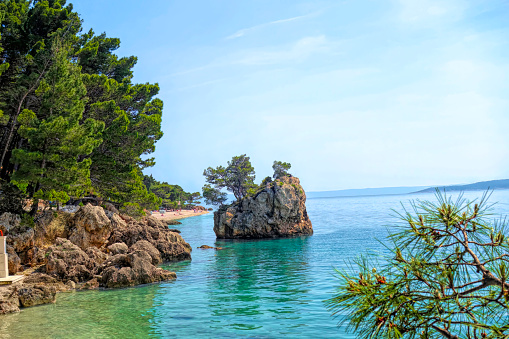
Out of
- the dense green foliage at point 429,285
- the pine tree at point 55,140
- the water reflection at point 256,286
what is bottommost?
the water reflection at point 256,286

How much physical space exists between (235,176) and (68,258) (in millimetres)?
51844

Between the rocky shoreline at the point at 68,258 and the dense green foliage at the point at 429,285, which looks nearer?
the dense green foliage at the point at 429,285

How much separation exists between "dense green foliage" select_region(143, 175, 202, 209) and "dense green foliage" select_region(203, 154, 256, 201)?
1352 cm

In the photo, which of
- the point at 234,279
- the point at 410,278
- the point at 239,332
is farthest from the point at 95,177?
the point at 410,278

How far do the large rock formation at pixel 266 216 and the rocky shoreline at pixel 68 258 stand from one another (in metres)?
22.4

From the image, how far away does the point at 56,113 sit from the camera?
2362cm

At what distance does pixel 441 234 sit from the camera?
13.0 feet

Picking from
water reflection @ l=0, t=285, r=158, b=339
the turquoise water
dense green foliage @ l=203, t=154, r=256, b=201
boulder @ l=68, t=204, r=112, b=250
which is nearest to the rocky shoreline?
boulder @ l=68, t=204, r=112, b=250

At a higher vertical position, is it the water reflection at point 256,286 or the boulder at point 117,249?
the boulder at point 117,249

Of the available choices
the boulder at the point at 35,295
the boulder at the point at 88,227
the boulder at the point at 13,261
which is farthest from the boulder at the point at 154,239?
the boulder at the point at 35,295

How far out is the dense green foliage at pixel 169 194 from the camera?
10063cm

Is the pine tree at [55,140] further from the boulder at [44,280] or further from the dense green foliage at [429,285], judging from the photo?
the dense green foliage at [429,285]

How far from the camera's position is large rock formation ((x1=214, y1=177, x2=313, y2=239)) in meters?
49.7

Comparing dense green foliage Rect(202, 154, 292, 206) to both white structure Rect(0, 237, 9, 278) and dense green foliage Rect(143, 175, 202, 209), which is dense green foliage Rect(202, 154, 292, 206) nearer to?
Result: dense green foliage Rect(143, 175, 202, 209)
